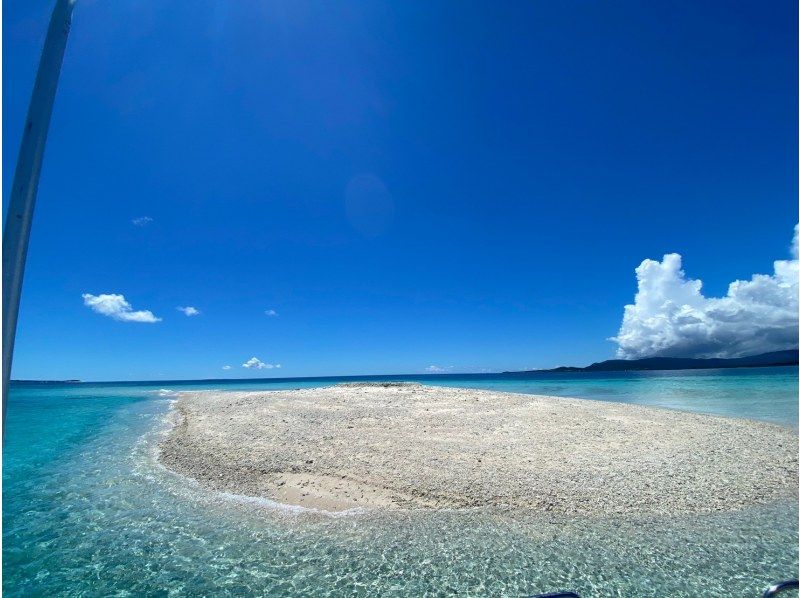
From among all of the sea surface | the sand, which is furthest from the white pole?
the sand

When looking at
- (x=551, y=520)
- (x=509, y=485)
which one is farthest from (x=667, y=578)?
(x=509, y=485)

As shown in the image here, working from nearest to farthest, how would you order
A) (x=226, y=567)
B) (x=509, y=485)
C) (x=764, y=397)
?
(x=226, y=567)
(x=509, y=485)
(x=764, y=397)

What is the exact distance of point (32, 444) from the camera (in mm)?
22156

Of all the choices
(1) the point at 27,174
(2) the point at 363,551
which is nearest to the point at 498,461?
(2) the point at 363,551

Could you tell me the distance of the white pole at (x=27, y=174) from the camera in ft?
11.7

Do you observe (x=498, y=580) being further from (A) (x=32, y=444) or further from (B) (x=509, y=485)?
(A) (x=32, y=444)

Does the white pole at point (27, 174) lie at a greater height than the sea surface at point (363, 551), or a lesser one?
greater

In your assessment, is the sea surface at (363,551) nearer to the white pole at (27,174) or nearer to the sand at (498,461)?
the sand at (498,461)

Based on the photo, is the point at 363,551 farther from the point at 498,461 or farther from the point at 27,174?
the point at 27,174

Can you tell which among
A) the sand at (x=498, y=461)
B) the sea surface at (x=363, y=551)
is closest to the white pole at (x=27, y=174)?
the sea surface at (x=363, y=551)

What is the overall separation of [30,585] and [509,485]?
12.0m

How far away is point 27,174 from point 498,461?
15271 mm

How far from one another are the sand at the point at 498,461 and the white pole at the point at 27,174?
1028cm

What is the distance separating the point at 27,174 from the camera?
3855 mm
